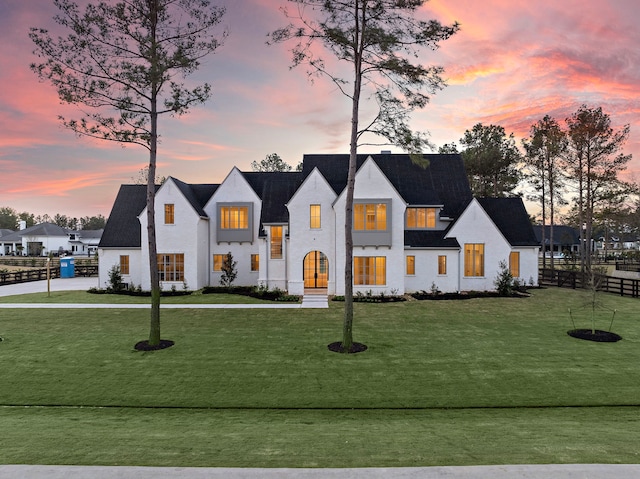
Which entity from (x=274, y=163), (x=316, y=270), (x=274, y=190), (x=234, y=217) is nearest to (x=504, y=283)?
(x=316, y=270)

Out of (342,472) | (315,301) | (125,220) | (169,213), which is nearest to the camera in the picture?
(342,472)

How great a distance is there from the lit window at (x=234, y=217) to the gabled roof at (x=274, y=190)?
1804mm

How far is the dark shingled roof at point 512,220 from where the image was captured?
2600 cm

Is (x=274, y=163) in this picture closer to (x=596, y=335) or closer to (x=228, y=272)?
(x=228, y=272)

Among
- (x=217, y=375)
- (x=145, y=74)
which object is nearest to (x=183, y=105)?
(x=145, y=74)

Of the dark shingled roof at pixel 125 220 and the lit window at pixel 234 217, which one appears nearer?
the dark shingled roof at pixel 125 220

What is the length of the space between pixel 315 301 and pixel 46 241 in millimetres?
87142

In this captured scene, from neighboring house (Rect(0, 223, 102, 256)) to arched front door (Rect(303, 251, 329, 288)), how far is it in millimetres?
76446

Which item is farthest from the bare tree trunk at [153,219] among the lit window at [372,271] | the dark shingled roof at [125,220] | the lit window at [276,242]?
the dark shingled roof at [125,220]

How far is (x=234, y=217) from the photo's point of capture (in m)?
26.4

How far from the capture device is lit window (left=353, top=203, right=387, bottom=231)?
2238 cm

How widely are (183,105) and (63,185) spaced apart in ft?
79.8

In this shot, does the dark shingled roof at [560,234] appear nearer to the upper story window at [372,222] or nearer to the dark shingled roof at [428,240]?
the dark shingled roof at [428,240]

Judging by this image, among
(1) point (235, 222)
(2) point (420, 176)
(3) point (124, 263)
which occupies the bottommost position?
(3) point (124, 263)
